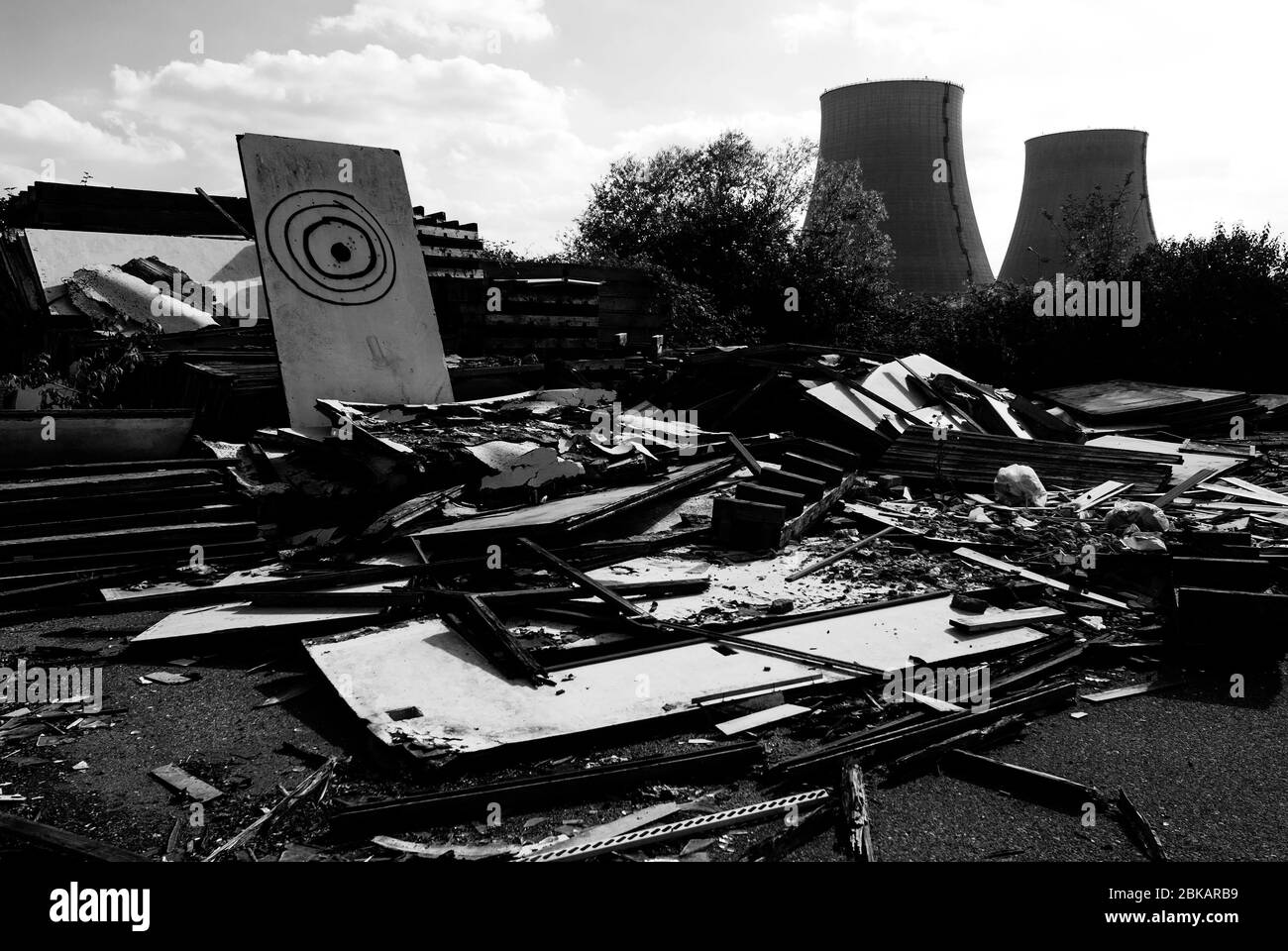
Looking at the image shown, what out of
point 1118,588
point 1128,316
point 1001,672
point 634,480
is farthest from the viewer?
point 1128,316

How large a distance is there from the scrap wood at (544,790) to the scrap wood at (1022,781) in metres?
0.86

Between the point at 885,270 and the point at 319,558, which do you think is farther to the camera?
the point at 885,270

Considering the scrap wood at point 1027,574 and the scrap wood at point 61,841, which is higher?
the scrap wood at point 1027,574

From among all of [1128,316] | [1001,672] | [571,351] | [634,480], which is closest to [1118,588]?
[1001,672]

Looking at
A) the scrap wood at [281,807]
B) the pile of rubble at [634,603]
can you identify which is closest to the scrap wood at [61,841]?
the pile of rubble at [634,603]

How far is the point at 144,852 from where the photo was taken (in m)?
3.03

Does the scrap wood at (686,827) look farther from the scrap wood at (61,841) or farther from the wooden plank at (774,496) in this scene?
the wooden plank at (774,496)

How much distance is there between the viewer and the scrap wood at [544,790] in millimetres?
3170

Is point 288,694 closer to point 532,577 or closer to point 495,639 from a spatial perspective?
point 495,639

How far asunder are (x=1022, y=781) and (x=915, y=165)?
66.4 feet

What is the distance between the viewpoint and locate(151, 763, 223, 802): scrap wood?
11.1 feet

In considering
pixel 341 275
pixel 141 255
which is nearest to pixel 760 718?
pixel 341 275
